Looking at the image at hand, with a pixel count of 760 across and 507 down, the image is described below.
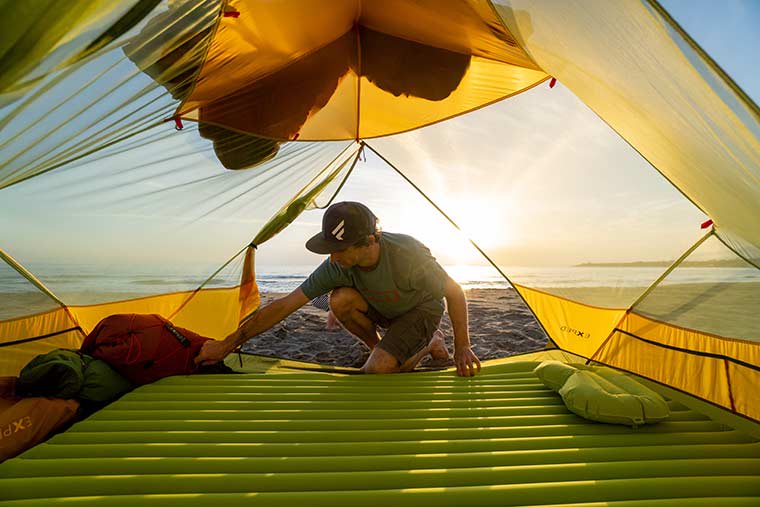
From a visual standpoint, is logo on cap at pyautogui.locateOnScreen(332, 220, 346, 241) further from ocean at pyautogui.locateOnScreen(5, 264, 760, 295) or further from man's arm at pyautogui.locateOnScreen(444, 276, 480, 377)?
ocean at pyautogui.locateOnScreen(5, 264, 760, 295)

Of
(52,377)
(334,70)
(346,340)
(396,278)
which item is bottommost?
(346,340)

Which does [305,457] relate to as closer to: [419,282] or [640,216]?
[419,282]

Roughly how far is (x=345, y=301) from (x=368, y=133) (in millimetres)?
1142

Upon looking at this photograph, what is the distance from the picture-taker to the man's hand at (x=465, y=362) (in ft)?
6.08

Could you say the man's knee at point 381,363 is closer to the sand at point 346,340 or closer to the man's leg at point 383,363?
the man's leg at point 383,363

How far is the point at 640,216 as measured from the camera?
2025 millimetres

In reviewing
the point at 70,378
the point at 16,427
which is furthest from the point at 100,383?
the point at 16,427

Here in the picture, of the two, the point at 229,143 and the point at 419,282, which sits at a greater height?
the point at 229,143

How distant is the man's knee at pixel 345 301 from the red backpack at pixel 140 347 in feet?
2.30

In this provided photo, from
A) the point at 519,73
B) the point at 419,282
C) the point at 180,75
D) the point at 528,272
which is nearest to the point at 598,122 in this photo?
the point at 519,73

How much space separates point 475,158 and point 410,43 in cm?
71

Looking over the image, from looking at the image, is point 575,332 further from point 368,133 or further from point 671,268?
point 368,133

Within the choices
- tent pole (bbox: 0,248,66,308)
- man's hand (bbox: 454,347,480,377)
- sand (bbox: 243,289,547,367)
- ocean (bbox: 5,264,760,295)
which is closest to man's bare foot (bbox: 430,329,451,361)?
sand (bbox: 243,289,547,367)

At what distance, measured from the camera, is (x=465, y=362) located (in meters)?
1.86
